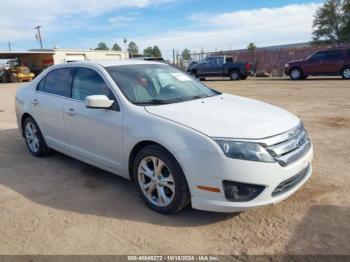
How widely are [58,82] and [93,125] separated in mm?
1384

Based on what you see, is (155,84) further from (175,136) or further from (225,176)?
(225,176)

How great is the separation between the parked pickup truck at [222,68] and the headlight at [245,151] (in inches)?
802

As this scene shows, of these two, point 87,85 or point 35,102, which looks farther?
point 35,102

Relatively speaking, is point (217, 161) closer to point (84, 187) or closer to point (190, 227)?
point (190, 227)

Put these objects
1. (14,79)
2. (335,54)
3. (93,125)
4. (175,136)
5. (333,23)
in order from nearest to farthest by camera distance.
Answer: (175,136) → (93,125) → (335,54) → (14,79) → (333,23)

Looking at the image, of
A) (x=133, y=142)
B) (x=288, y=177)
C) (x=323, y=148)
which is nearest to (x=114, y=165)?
(x=133, y=142)

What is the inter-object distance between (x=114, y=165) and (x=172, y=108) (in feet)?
3.39

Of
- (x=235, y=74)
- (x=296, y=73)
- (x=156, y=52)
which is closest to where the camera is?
(x=296, y=73)

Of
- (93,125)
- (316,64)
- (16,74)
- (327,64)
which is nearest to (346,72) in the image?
(327,64)

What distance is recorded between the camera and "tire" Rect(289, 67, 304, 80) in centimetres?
2018

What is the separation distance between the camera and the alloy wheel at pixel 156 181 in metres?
3.65

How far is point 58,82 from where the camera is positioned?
5324mm

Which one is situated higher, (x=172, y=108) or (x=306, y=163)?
(x=172, y=108)

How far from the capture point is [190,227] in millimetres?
3480
